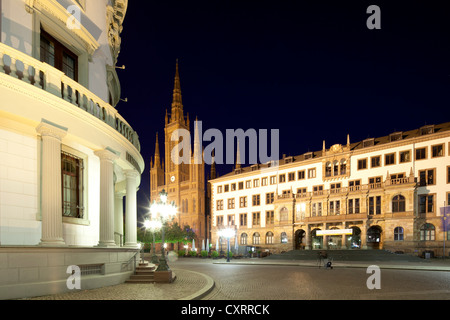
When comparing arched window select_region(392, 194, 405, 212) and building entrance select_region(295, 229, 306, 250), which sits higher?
arched window select_region(392, 194, 405, 212)

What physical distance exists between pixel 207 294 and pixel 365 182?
4396 cm

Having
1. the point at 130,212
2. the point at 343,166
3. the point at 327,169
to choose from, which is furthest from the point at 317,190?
the point at 130,212

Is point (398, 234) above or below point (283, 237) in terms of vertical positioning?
above

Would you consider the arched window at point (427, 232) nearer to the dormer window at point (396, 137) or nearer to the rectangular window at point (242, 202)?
the dormer window at point (396, 137)

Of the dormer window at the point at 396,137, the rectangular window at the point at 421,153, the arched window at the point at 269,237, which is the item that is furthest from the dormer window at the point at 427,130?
the arched window at the point at 269,237

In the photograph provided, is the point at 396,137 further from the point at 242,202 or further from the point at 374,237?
the point at 242,202

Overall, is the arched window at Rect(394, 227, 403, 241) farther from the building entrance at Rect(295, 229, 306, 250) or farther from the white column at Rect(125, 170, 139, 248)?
the white column at Rect(125, 170, 139, 248)

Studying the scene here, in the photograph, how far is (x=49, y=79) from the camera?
12500mm

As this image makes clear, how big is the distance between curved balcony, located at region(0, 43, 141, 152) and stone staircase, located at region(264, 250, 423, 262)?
122 feet

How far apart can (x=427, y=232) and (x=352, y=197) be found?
10.4 meters

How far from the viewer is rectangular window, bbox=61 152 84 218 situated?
47.4 feet

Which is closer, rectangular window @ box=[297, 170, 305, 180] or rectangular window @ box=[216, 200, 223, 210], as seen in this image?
rectangular window @ box=[297, 170, 305, 180]

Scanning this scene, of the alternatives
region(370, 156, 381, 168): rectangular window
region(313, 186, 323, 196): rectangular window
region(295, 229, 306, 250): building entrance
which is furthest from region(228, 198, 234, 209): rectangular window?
region(370, 156, 381, 168): rectangular window

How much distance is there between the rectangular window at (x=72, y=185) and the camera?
1444cm
